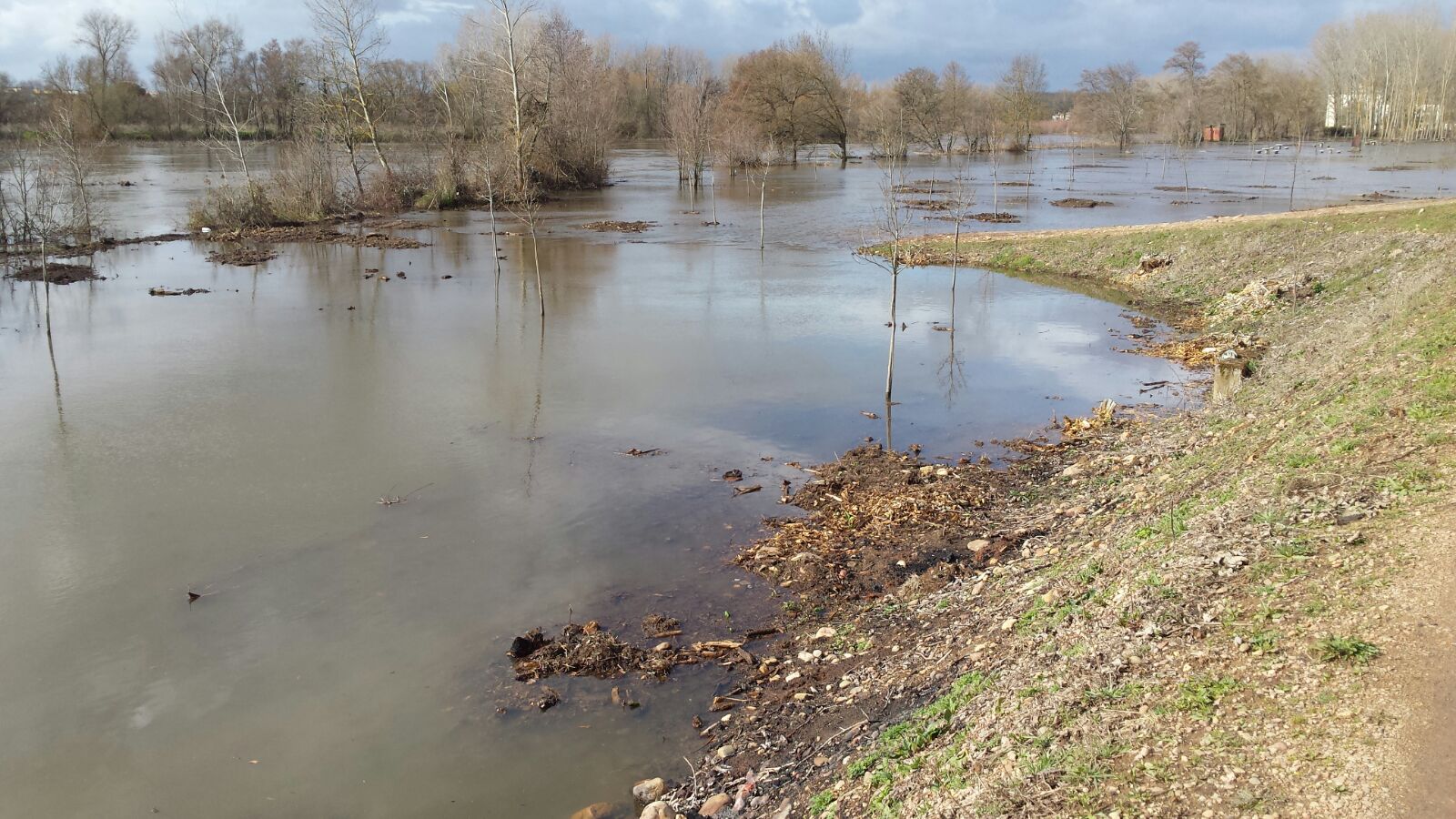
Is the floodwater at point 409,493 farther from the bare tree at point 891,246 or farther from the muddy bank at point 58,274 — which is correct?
the muddy bank at point 58,274

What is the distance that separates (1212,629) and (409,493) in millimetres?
7706

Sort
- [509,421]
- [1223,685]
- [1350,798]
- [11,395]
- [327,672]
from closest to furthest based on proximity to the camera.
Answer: [1350,798] → [1223,685] → [327,672] → [509,421] → [11,395]

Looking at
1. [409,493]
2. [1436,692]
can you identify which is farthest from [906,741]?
[409,493]

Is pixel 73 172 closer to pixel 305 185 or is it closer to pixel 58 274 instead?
pixel 58 274

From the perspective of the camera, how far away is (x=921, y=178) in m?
53.3

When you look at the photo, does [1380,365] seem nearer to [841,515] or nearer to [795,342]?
[841,515]

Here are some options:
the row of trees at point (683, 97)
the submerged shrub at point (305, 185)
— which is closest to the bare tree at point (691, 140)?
the row of trees at point (683, 97)

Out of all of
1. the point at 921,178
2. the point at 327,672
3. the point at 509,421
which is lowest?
the point at 327,672

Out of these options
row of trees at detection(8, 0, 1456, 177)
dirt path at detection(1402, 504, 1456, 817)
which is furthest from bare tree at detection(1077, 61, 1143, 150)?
dirt path at detection(1402, 504, 1456, 817)

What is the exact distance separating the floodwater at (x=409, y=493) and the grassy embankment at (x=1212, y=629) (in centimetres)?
179

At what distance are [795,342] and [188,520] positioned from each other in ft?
32.9

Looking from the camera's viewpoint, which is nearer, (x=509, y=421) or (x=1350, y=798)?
(x=1350, y=798)

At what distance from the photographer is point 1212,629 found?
16.1 ft

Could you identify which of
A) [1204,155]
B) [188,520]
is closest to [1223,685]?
[188,520]
